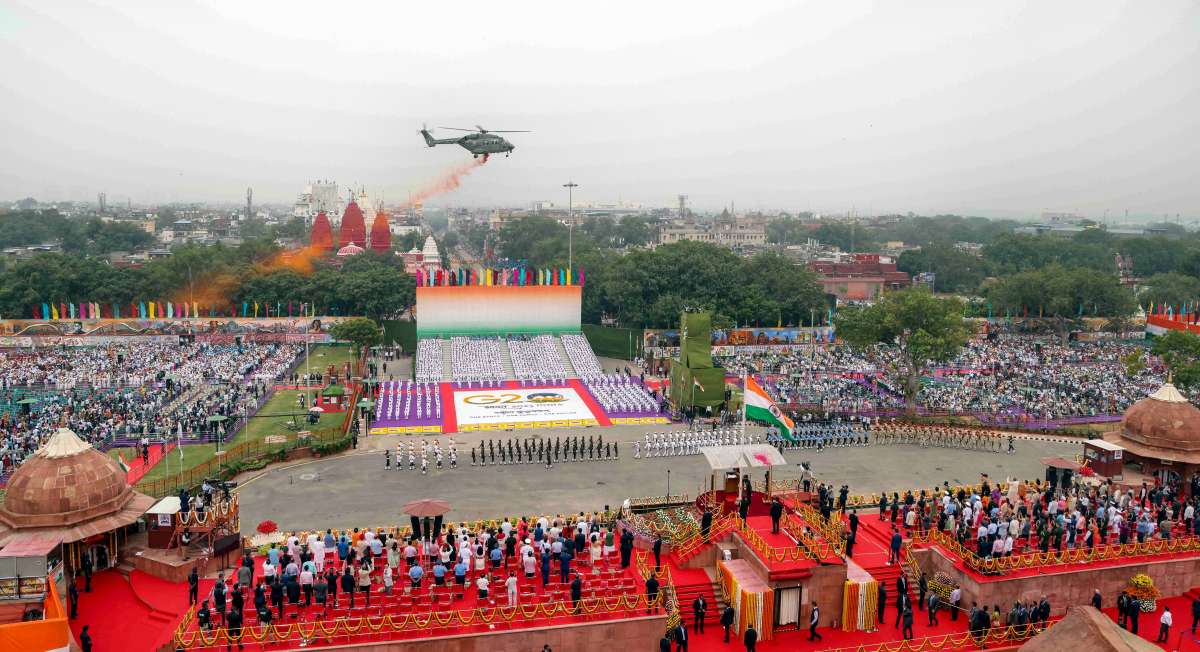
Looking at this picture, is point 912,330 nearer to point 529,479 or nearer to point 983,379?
point 983,379

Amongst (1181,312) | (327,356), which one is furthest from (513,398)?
(1181,312)

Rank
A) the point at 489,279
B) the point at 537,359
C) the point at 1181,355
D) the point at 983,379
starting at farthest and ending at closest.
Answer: the point at 489,279
the point at 537,359
the point at 983,379
the point at 1181,355

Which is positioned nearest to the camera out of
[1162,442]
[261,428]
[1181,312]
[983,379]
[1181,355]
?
[1162,442]

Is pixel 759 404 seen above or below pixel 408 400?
above

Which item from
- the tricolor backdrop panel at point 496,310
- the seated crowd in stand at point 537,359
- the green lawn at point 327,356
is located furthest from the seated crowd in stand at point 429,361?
the green lawn at point 327,356

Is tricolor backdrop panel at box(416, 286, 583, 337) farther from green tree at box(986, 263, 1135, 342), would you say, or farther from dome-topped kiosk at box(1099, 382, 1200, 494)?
green tree at box(986, 263, 1135, 342)

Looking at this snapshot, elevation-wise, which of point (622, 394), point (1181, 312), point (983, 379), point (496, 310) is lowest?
point (622, 394)

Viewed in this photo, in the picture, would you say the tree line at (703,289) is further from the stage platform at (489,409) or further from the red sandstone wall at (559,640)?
the red sandstone wall at (559,640)
